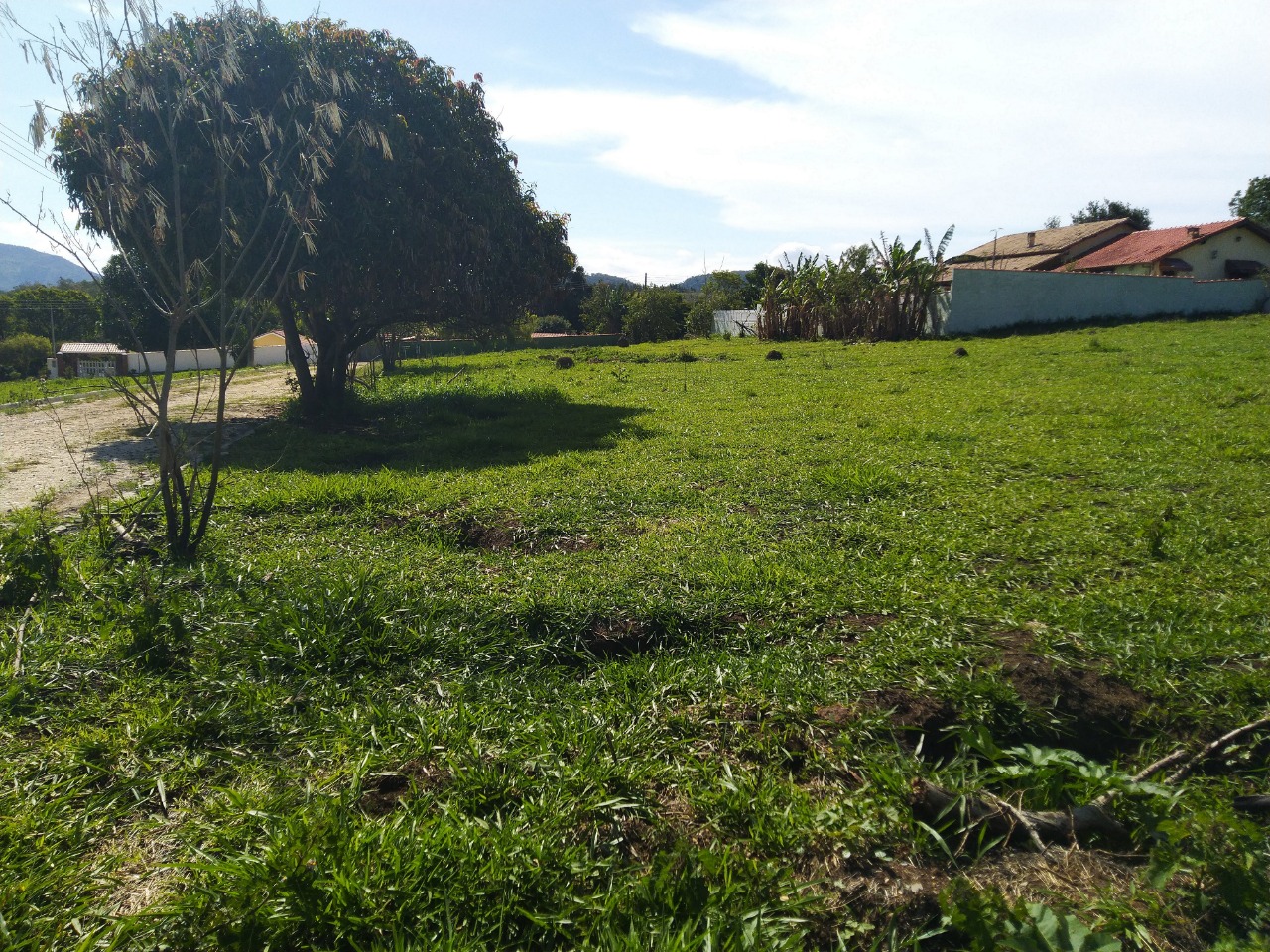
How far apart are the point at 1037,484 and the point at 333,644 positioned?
15.8ft

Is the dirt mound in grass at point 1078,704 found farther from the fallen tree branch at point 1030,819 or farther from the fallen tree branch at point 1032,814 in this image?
the fallen tree branch at point 1030,819

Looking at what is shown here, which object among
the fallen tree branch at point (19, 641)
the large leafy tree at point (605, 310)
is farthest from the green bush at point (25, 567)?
the large leafy tree at point (605, 310)

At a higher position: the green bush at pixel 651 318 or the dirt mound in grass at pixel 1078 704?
the green bush at pixel 651 318

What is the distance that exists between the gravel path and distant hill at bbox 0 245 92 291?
3.43ft

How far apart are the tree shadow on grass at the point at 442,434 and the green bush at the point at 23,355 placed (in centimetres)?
2308

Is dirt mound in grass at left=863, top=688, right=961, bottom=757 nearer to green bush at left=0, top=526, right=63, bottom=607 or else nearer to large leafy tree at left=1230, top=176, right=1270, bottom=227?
green bush at left=0, top=526, right=63, bottom=607

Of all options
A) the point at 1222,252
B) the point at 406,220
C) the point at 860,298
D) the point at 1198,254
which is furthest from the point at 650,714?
the point at 1222,252

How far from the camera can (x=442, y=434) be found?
30.8 ft

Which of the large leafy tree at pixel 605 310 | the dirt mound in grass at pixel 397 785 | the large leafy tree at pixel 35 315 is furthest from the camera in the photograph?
the large leafy tree at pixel 605 310

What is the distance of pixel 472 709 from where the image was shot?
288cm

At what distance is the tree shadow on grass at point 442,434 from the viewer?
779cm

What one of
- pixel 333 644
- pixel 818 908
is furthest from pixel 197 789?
pixel 818 908

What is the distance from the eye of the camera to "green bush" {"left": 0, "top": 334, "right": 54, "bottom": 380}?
90.3 ft

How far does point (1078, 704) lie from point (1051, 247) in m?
44.2
